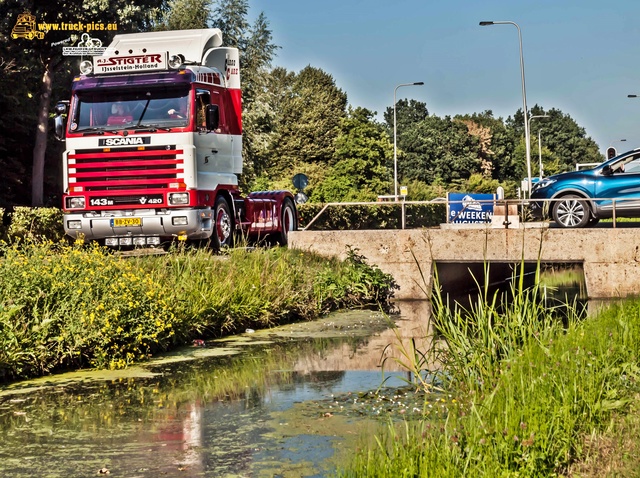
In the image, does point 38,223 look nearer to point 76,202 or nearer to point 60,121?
point 76,202

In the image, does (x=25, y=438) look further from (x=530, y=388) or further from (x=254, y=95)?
(x=254, y=95)

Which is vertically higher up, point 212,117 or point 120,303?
point 212,117

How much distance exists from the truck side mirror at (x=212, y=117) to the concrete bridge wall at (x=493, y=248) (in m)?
5.20

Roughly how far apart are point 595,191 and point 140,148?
1134 centimetres

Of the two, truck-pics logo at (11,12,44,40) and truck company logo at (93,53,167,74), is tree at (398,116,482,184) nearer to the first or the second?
truck-pics logo at (11,12,44,40)

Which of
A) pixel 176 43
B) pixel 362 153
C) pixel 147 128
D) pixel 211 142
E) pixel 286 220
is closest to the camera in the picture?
pixel 147 128

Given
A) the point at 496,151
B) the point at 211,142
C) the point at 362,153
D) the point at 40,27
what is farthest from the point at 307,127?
the point at 211,142

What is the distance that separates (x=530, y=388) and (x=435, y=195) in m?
70.0

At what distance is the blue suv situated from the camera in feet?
79.9

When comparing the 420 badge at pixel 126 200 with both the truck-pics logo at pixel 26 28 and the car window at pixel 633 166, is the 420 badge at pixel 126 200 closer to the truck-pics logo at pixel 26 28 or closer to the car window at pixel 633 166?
the car window at pixel 633 166

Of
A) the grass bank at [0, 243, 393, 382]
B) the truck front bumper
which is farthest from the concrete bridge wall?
the grass bank at [0, 243, 393, 382]

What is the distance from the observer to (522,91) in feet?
156

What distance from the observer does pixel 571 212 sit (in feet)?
80.9

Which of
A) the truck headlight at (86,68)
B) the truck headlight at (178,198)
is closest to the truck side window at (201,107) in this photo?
the truck headlight at (178,198)
